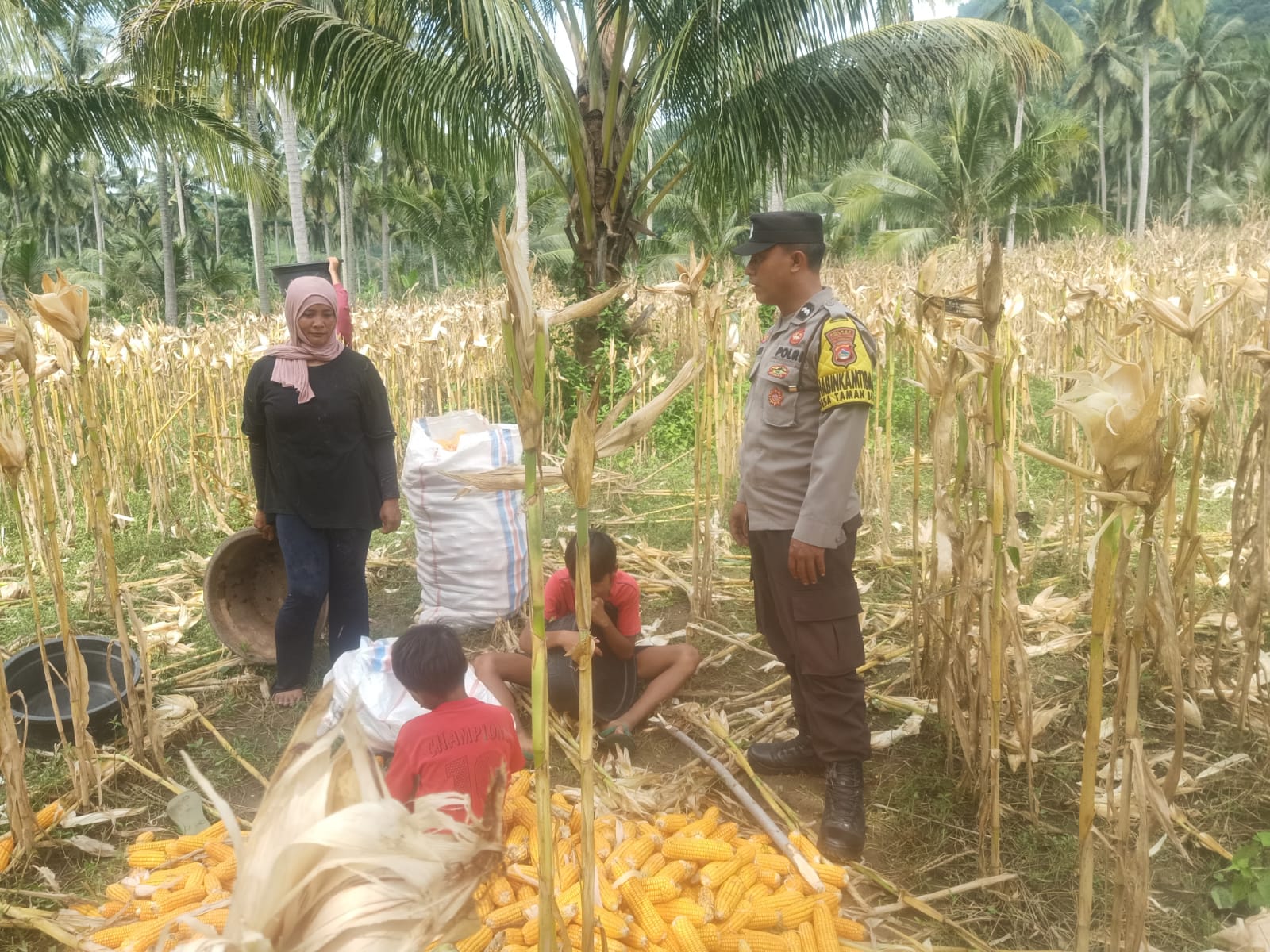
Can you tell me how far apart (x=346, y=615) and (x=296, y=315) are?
3.85 feet

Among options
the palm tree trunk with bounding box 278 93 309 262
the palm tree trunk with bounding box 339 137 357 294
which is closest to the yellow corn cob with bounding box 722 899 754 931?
the palm tree trunk with bounding box 278 93 309 262

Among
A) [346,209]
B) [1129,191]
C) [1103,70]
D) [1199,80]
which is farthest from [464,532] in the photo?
[1199,80]

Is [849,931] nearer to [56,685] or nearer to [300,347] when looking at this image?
[300,347]

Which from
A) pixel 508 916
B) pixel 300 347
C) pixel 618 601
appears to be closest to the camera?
pixel 508 916

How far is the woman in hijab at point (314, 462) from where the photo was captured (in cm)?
297

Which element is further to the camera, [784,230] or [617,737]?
[617,737]

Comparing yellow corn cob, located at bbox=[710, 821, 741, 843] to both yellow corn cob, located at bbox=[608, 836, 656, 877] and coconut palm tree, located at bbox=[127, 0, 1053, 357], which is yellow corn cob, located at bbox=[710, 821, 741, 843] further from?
coconut palm tree, located at bbox=[127, 0, 1053, 357]

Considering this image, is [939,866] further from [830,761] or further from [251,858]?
[251,858]

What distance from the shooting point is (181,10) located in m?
5.50

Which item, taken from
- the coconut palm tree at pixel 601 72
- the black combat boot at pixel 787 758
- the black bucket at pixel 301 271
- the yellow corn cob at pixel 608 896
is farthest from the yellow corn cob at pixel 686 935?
the coconut palm tree at pixel 601 72

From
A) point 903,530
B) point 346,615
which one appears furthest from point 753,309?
point 346,615

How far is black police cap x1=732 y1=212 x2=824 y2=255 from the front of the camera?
2.20 metres

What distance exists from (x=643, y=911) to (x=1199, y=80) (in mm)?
46439

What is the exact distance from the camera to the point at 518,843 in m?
2.14
